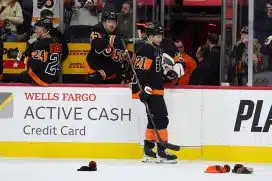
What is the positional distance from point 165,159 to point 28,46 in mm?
2236

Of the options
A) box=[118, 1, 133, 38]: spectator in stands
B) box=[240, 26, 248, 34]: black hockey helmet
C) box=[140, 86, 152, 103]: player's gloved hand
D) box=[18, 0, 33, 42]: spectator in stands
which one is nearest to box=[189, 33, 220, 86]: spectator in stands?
box=[240, 26, 248, 34]: black hockey helmet

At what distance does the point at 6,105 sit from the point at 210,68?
2751 mm

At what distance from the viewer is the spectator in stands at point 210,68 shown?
11.2 meters

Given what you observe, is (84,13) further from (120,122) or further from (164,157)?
(164,157)

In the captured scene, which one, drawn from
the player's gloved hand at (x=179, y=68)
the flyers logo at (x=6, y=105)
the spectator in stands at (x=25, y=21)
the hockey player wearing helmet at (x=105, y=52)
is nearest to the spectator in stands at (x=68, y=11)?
the spectator in stands at (x=25, y=21)

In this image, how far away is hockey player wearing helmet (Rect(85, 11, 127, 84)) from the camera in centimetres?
1050

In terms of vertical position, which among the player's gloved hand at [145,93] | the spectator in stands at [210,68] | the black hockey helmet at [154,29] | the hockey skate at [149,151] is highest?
the black hockey helmet at [154,29]

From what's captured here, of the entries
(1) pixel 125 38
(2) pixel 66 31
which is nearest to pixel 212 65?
(1) pixel 125 38

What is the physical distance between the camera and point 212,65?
11.8 m

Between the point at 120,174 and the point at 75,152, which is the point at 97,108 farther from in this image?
the point at 120,174

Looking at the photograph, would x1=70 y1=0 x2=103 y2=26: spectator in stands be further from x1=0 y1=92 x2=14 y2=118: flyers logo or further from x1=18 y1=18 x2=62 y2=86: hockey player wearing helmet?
x1=0 y1=92 x2=14 y2=118: flyers logo

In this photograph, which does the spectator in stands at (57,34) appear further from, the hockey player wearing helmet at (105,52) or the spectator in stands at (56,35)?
the hockey player wearing helmet at (105,52)

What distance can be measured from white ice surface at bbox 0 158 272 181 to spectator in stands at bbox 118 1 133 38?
1.91m

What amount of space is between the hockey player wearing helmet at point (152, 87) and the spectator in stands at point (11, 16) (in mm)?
1978
